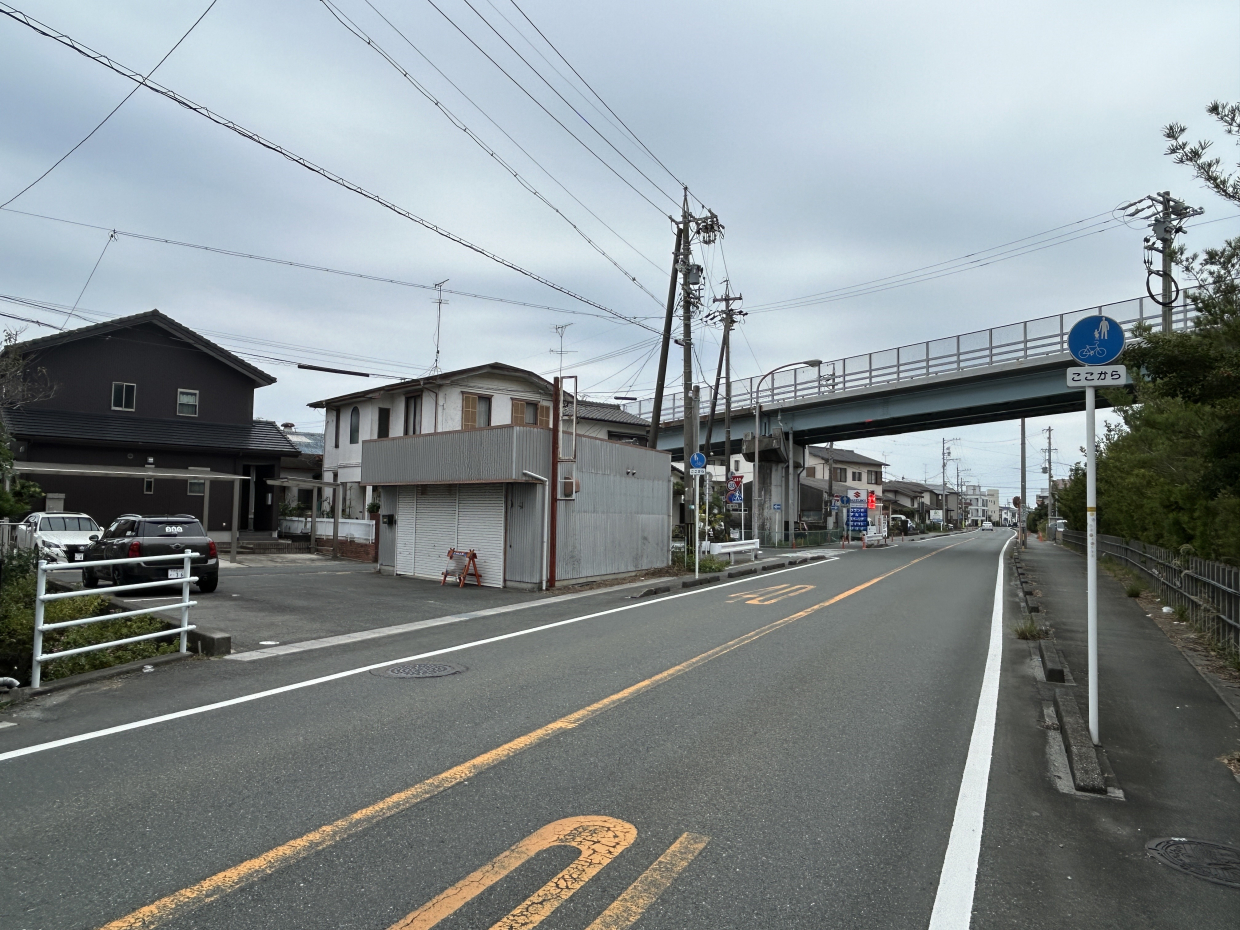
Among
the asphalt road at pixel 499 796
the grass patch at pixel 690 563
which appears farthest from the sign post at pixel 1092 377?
the grass patch at pixel 690 563

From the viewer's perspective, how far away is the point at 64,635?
9727mm

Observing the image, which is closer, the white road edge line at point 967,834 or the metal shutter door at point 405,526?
the white road edge line at point 967,834

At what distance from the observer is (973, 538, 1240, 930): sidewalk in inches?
146

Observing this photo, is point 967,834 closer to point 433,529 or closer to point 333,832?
point 333,832

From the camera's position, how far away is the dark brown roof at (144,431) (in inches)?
1026

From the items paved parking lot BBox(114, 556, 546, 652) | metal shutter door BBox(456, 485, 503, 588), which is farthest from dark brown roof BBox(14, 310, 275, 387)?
metal shutter door BBox(456, 485, 503, 588)

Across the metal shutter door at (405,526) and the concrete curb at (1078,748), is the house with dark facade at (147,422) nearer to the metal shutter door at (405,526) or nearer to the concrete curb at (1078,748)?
the metal shutter door at (405,526)

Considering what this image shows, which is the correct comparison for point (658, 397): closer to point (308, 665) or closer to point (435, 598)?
point (435, 598)

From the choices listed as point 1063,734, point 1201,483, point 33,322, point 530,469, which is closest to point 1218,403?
point 1201,483

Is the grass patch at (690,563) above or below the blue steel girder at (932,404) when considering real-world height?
below

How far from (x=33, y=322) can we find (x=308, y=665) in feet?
62.1

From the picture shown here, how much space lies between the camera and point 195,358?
101 ft

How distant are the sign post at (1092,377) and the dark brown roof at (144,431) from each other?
28977mm

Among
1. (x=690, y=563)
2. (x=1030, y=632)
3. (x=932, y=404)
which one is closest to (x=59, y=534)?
(x=690, y=563)
